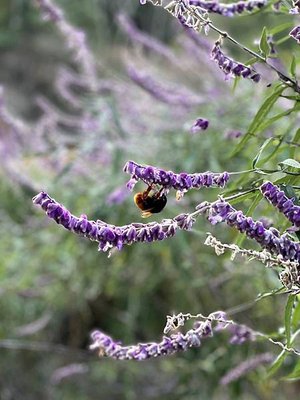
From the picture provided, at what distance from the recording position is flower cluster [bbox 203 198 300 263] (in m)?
0.51

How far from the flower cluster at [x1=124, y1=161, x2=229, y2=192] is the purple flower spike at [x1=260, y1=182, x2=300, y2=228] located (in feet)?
0.12

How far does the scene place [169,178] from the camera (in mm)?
538

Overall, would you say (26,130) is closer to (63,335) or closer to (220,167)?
(220,167)

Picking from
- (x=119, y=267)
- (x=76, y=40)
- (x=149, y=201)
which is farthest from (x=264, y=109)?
(x=119, y=267)

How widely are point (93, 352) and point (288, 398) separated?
1.91 ft

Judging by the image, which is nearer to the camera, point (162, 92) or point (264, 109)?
point (264, 109)

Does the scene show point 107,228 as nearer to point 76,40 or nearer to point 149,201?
point 149,201

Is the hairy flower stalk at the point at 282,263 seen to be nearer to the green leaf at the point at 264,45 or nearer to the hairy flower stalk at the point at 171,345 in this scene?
the hairy flower stalk at the point at 171,345

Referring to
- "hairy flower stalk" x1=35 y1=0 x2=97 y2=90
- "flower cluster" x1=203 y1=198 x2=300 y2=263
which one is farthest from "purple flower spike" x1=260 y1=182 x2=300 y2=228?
"hairy flower stalk" x1=35 y1=0 x2=97 y2=90

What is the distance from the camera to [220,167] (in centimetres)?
183

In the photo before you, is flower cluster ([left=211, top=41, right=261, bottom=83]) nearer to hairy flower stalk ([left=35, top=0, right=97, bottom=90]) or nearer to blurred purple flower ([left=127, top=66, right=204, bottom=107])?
hairy flower stalk ([left=35, top=0, right=97, bottom=90])

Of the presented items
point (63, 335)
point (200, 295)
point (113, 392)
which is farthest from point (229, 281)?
point (63, 335)

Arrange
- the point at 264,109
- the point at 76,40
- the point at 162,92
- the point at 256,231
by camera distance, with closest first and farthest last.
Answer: the point at 256,231
the point at 264,109
the point at 76,40
the point at 162,92

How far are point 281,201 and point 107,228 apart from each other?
122 mm
